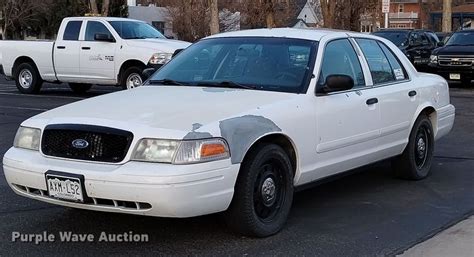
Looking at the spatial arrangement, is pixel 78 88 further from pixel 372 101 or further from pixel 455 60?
pixel 372 101

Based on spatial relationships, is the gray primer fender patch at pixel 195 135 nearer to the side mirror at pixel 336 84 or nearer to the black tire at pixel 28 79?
the side mirror at pixel 336 84

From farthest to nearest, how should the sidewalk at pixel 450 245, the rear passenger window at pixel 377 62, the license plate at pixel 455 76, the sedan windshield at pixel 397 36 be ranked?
the sedan windshield at pixel 397 36, the license plate at pixel 455 76, the rear passenger window at pixel 377 62, the sidewalk at pixel 450 245

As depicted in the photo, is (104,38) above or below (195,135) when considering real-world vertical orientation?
above

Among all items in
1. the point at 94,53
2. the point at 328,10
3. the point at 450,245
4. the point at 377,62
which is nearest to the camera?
the point at 450,245

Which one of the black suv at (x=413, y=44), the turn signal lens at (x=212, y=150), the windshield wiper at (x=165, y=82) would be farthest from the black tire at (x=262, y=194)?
the black suv at (x=413, y=44)

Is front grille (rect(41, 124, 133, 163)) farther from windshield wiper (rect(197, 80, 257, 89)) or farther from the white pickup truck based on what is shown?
the white pickup truck

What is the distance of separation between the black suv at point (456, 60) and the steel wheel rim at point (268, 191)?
14.8m

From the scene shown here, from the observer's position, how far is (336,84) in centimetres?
573

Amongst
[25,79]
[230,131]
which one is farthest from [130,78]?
[230,131]

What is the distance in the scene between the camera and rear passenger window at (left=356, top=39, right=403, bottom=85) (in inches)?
265

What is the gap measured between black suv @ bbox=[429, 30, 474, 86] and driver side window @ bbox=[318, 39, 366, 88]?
13.3 meters

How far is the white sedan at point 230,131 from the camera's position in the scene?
4.65 metres

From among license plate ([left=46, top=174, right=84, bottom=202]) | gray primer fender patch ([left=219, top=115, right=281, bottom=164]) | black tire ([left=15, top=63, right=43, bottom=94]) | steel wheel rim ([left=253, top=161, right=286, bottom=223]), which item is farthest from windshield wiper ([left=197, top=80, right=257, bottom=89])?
black tire ([left=15, top=63, right=43, bottom=94])

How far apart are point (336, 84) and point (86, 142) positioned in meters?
2.14
